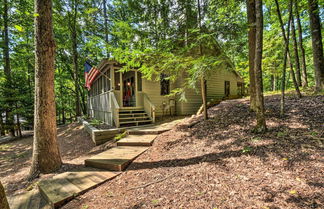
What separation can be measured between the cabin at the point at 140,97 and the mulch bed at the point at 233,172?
375cm

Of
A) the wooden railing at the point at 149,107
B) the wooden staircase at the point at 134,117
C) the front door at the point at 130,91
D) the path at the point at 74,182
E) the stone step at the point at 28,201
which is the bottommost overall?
the stone step at the point at 28,201

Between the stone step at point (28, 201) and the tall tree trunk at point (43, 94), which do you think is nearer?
the stone step at point (28, 201)

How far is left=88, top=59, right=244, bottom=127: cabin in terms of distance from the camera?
7.59 meters

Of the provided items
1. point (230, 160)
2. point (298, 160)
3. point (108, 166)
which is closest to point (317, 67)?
point (298, 160)

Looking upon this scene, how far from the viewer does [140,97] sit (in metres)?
8.72

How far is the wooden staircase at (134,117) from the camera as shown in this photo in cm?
753

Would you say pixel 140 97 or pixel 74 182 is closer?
pixel 74 182

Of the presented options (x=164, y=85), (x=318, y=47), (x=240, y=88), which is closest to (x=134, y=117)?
(x=164, y=85)

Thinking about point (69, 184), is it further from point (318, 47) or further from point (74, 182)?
point (318, 47)

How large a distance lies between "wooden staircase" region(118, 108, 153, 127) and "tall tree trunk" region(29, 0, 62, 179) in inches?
151

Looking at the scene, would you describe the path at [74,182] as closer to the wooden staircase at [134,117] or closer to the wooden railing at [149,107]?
the wooden staircase at [134,117]

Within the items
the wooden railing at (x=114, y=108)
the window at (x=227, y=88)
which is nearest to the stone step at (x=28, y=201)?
the wooden railing at (x=114, y=108)

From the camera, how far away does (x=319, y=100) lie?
15.6 ft

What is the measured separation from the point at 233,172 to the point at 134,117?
5.81 m
